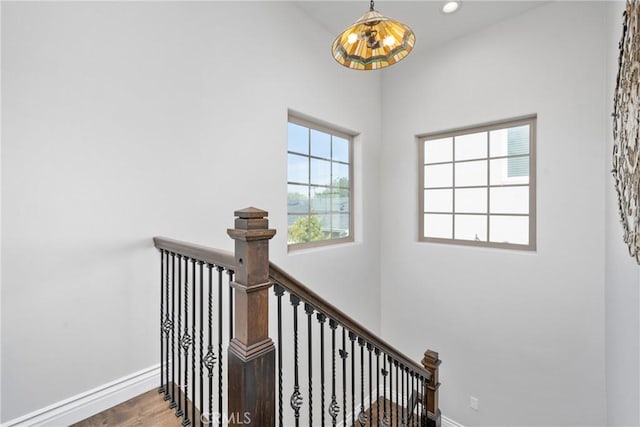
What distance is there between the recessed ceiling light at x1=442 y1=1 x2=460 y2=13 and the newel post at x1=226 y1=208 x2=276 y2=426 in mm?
2793

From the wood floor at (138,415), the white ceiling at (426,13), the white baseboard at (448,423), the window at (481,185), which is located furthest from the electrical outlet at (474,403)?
the white ceiling at (426,13)

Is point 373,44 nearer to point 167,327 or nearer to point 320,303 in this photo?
point 320,303

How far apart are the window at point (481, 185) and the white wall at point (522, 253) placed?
127 mm

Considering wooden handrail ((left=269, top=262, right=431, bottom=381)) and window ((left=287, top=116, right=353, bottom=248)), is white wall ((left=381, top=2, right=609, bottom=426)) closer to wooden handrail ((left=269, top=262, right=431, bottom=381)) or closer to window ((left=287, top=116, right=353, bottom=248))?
window ((left=287, top=116, right=353, bottom=248))

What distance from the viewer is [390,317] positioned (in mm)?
3541

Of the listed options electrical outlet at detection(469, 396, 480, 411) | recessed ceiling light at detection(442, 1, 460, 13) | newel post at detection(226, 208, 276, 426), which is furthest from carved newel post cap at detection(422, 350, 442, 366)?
recessed ceiling light at detection(442, 1, 460, 13)

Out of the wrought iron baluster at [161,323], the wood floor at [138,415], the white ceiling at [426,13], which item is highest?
the white ceiling at [426,13]

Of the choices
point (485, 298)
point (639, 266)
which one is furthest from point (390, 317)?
point (639, 266)

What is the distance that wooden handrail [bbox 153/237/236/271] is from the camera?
98 cm

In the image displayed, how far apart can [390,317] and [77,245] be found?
320cm

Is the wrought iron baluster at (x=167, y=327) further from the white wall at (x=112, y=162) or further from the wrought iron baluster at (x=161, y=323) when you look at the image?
the white wall at (x=112, y=162)

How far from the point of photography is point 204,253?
1136mm

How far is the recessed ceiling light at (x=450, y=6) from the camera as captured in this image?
249 centimetres

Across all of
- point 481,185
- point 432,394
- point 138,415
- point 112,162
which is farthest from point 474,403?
point 112,162
